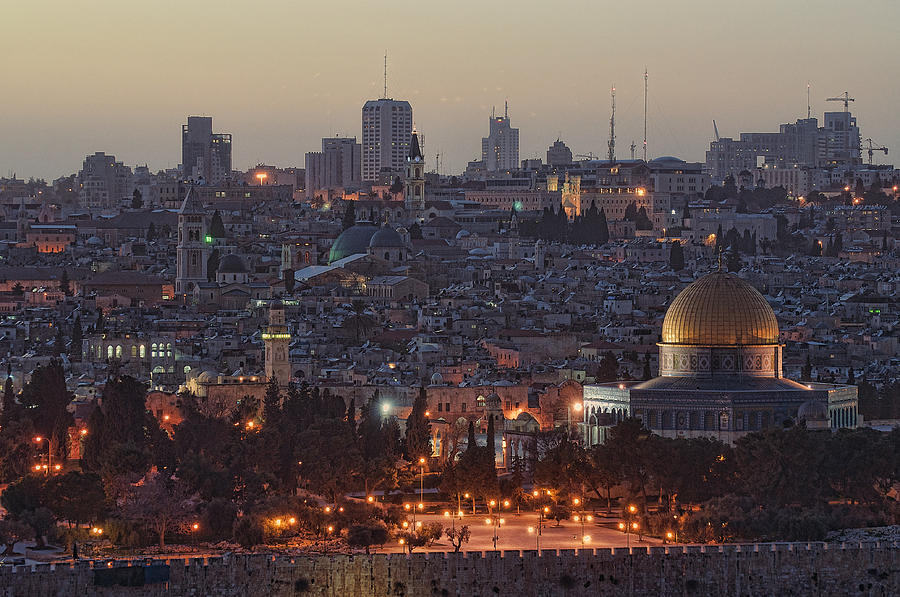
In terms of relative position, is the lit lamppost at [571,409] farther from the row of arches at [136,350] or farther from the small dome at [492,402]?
the row of arches at [136,350]

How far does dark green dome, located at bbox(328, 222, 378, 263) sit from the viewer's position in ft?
450

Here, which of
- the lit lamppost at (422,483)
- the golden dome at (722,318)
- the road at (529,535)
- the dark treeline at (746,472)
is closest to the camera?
the road at (529,535)

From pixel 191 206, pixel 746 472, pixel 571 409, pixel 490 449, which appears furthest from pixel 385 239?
pixel 746 472

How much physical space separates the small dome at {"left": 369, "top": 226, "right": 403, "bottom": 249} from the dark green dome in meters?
1.23

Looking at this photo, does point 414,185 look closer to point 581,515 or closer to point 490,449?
point 490,449

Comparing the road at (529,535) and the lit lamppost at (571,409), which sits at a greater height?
the lit lamppost at (571,409)

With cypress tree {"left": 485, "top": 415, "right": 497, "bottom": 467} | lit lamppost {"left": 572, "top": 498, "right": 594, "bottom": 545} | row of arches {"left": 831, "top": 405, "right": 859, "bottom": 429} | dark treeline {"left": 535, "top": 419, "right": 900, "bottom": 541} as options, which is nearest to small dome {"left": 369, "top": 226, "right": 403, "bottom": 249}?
row of arches {"left": 831, "top": 405, "right": 859, "bottom": 429}

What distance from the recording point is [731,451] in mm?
64812

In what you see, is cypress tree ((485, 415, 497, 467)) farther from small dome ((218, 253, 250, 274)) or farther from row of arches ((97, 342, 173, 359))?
small dome ((218, 253, 250, 274))

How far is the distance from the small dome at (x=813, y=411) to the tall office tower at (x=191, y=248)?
57.6m

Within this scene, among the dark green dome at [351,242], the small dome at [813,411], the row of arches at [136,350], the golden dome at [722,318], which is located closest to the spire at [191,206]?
the dark green dome at [351,242]

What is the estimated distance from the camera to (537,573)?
50188 millimetres

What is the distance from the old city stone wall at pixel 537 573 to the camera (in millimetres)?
48875

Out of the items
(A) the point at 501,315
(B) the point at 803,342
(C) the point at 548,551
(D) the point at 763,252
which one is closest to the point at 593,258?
(D) the point at 763,252
